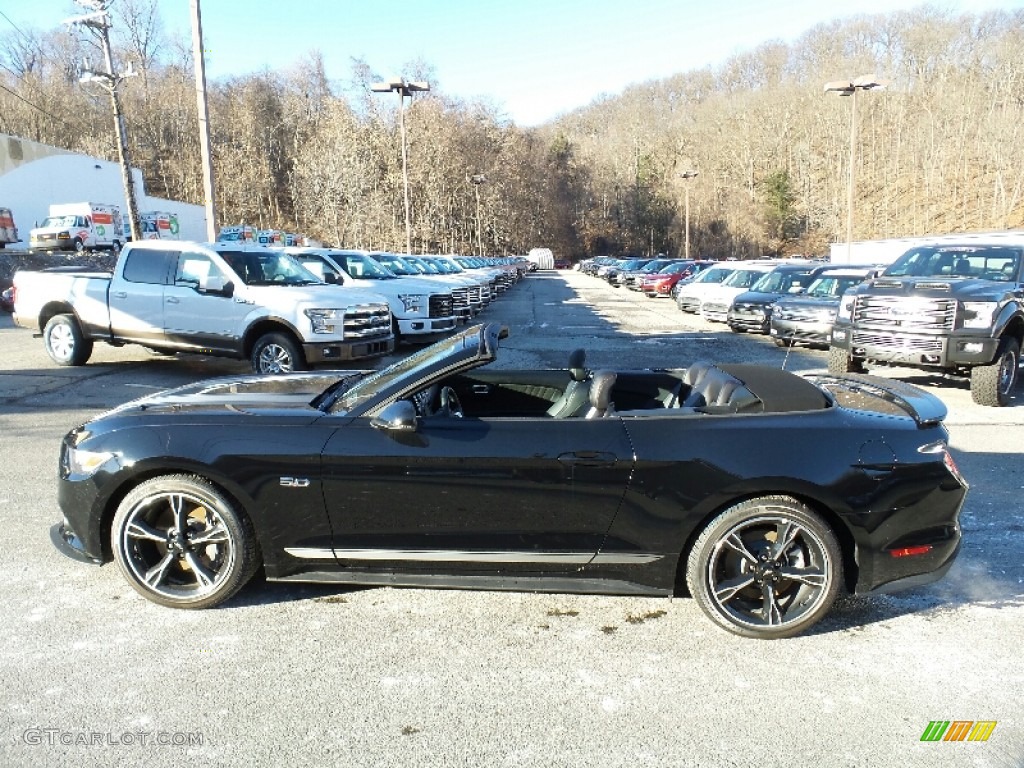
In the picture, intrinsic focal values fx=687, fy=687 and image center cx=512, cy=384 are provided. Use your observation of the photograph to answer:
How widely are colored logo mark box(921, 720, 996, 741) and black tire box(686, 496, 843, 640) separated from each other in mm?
677

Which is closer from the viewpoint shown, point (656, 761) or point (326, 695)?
point (656, 761)

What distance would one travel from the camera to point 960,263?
1004 cm

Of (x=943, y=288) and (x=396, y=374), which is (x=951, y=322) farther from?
(x=396, y=374)

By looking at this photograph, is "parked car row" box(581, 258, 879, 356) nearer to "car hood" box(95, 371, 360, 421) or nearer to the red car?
the red car

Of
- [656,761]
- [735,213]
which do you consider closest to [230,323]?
[656,761]

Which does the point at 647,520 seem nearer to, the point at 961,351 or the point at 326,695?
the point at 326,695

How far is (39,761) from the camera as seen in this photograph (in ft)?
8.05

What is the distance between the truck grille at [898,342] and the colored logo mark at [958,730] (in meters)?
7.00

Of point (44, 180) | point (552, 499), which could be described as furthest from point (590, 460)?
point (44, 180)

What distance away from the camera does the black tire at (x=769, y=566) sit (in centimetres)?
326

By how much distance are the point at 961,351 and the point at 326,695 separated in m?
8.57

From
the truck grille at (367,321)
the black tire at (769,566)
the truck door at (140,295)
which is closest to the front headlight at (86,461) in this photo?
the black tire at (769,566)

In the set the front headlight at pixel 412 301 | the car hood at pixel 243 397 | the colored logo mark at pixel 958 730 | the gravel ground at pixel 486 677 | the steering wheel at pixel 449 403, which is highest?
the front headlight at pixel 412 301

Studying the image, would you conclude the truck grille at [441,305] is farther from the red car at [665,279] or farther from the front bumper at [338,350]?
the red car at [665,279]
